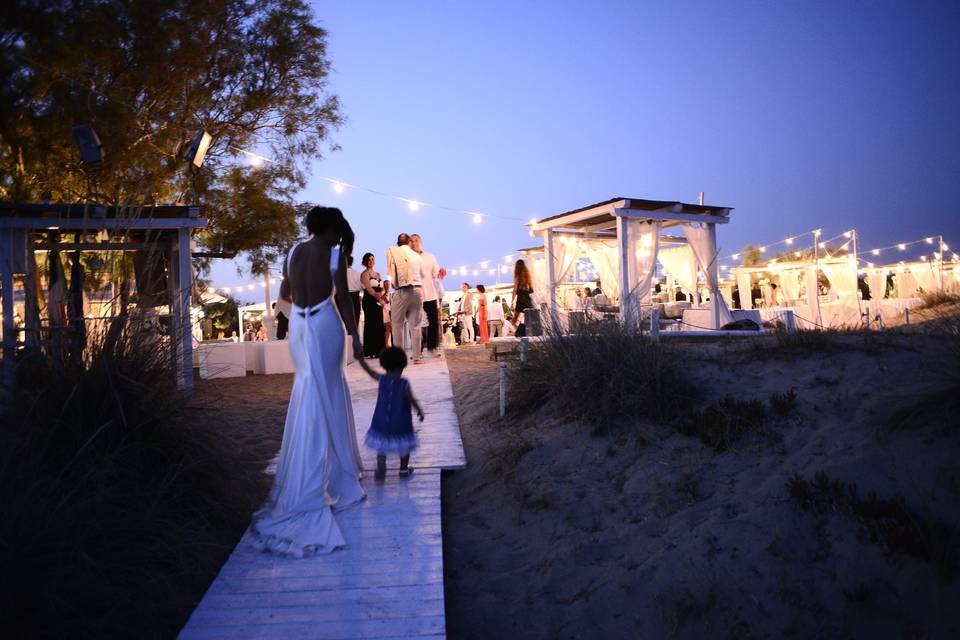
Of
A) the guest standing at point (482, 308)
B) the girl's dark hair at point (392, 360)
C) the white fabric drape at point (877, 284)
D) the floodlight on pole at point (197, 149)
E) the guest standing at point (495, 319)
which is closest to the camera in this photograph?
the girl's dark hair at point (392, 360)

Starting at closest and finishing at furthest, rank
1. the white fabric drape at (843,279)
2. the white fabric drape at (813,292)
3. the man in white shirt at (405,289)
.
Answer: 1. the man in white shirt at (405,289)
2. the white fabric drape at (813,292)
3. the white fabric drape at (843,279)

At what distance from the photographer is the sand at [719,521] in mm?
3693

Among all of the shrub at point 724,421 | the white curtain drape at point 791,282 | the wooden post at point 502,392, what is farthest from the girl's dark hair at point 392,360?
the white curtain drape at point 791,282

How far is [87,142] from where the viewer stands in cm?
1077

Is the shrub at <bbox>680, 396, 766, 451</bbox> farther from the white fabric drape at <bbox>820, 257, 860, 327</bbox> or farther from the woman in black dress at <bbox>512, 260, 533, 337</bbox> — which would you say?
the white fabric drape at <bbox>820, 257, 860, 327</bbox>

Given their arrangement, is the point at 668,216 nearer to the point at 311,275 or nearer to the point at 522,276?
the point at 522,276

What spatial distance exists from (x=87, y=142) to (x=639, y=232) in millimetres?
9890

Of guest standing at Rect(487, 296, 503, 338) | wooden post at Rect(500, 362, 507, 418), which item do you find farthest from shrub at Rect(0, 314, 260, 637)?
guest standing at Rect(487, 296, 503, 338)

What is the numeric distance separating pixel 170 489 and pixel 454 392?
4959 millimetres

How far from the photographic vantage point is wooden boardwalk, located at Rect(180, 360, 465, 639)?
10.7 ft

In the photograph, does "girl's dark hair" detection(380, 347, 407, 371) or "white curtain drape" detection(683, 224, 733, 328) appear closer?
"girl's dark hair" detection(380, 347, 407, 371)

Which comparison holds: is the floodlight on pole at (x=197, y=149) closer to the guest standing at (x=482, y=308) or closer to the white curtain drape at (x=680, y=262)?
the guest standing at (x=482, y=308)

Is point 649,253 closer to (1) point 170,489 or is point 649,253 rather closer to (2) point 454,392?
(2) point 454,392

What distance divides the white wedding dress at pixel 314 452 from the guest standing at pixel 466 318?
1431 centimetres
